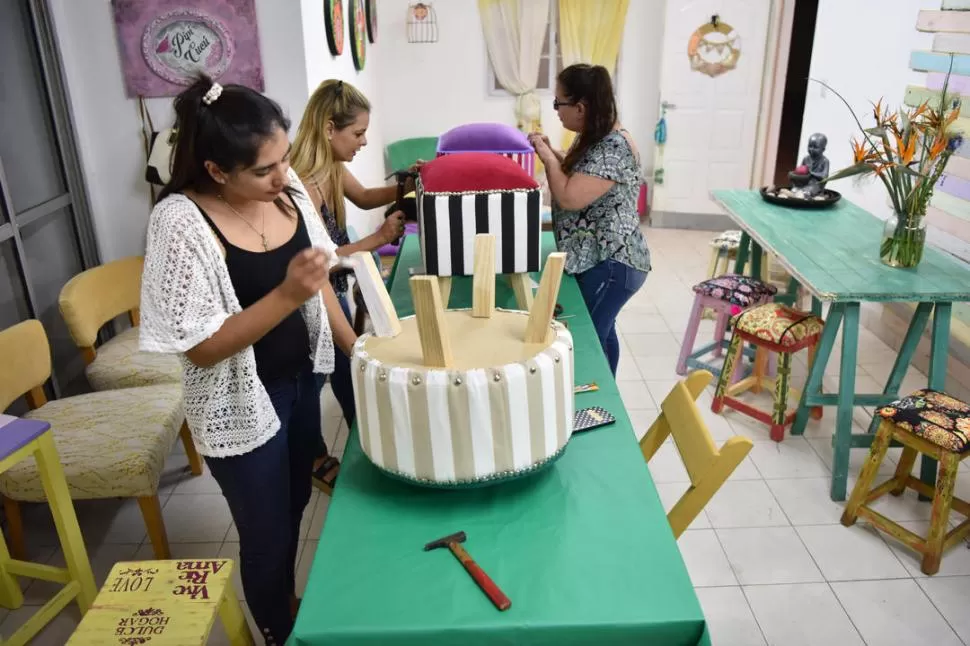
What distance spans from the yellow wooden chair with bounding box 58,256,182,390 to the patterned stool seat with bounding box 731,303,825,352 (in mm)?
2323

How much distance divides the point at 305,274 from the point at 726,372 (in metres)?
2.41

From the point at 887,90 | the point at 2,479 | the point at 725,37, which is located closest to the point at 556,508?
the point at 2,479

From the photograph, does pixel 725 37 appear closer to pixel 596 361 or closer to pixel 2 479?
pixel 596 361

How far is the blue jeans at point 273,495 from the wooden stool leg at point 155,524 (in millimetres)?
624

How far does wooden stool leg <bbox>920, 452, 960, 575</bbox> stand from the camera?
7.43 feet

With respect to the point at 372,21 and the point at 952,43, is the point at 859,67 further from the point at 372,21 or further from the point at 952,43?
the point at 372,21

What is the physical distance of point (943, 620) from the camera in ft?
7.13

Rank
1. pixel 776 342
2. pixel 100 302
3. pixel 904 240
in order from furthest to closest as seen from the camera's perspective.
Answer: pixel 776 342 < pixel 100 302 < pixel 904 240

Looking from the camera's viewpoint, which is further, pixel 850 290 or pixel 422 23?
pixel 422 23

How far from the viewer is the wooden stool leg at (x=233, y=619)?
1.68 m

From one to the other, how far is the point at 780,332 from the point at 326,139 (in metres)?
1.95

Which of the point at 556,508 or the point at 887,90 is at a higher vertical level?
the point at 887,90

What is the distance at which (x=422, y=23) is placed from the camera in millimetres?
6121

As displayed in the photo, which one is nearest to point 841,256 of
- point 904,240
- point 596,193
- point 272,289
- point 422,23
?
point 904,240
